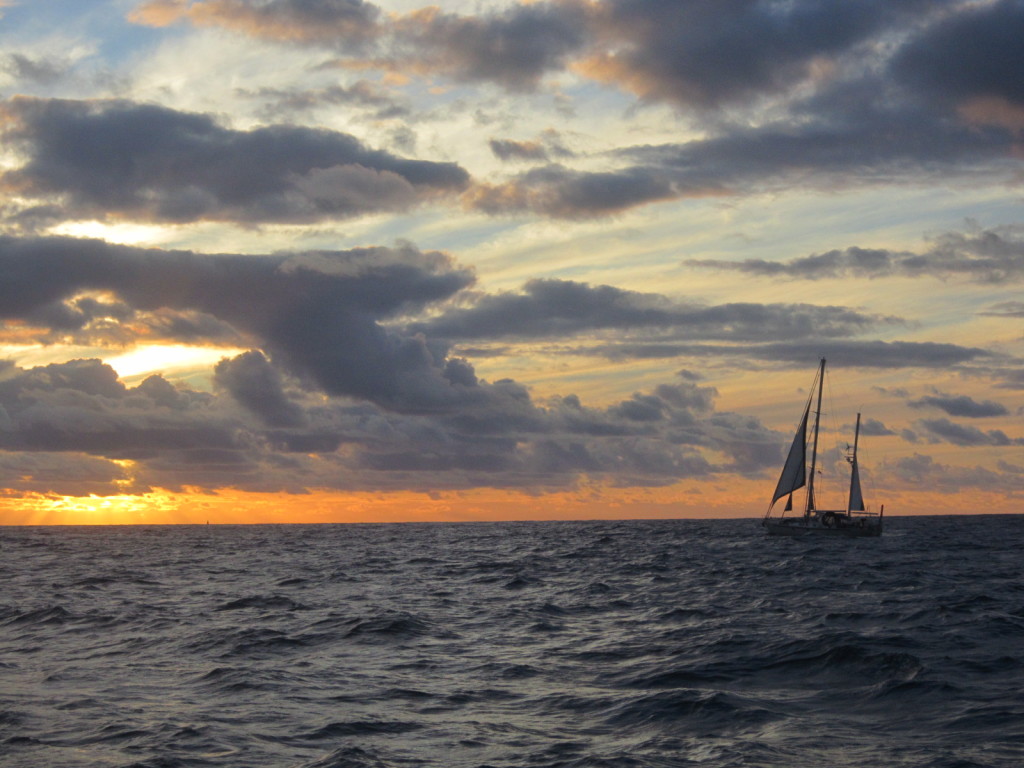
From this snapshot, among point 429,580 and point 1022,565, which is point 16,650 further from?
point 1022,565

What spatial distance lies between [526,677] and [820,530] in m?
90.9

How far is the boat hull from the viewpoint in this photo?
10712 cm

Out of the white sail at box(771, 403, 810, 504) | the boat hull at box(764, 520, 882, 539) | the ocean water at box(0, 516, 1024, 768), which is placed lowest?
the boat hull at box(764, 520, 882, 539)

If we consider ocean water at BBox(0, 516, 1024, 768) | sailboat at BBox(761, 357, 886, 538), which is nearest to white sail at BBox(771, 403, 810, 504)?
sailboat at BBox(761, 357, 886, 538)

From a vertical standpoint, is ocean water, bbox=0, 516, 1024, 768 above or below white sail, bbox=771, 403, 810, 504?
below

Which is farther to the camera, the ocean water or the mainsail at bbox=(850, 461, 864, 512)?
the mainsail at bbox=(850, 461, 864, 512)

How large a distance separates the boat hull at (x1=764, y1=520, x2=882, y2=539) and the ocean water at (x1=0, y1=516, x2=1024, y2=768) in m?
62.2

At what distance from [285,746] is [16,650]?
17.1 m

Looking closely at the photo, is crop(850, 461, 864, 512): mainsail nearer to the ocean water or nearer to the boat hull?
the boat hull

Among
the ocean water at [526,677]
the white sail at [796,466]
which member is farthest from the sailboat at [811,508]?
the ocean water at [526,677]

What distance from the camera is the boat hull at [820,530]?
107125mm

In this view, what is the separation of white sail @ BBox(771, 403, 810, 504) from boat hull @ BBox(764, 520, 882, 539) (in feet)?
15.2

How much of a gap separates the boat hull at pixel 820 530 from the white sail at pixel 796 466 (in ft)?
15.2

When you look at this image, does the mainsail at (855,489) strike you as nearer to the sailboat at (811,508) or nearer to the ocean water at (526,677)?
the sailboat at (811,508)
